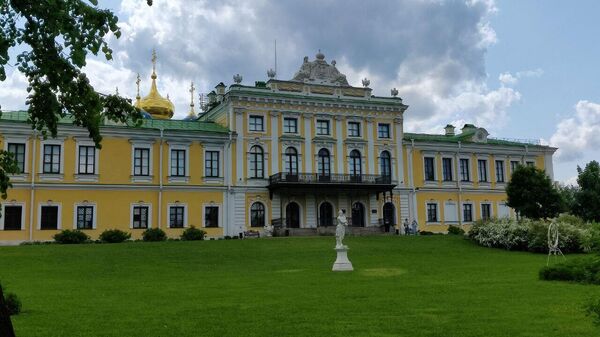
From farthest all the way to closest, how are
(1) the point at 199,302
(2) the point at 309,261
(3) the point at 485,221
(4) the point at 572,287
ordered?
(3) the point at 485,221 < (2) the point at 309,261 < (4) the point at 572,287 < (1) the point at 199,302

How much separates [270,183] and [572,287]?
28879 millimetres

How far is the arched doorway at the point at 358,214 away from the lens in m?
45.7

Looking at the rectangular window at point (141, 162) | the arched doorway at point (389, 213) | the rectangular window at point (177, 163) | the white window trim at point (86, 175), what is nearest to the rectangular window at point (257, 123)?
the rectangular window at point (177, 163)

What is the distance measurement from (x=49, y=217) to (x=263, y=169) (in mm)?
15035

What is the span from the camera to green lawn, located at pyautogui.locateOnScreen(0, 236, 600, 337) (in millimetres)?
10352

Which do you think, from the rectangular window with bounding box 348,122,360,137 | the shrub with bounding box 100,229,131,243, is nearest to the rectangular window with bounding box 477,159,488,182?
the rectangular window with bounding box 348,122,360,137

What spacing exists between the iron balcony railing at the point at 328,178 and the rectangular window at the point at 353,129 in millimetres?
3519

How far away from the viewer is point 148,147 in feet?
135

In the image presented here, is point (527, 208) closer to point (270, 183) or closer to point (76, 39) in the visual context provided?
point (270, 183)

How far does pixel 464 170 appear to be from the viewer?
50875mm

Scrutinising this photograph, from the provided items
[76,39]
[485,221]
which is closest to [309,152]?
[485,221]

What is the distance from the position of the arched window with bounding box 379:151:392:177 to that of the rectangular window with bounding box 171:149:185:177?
15.7 m

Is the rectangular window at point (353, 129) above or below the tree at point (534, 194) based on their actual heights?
above

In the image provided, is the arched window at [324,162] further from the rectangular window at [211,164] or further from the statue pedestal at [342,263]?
the statue pedestal at [342,263]
